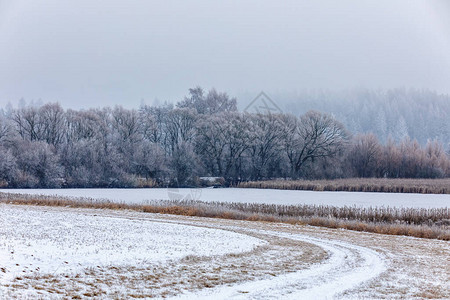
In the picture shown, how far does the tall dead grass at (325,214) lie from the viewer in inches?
1264

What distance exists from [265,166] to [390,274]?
265ft

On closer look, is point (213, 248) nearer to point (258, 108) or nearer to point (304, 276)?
point (304, 276)

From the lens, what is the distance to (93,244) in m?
19.4

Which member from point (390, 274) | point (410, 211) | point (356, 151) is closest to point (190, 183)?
point (356, 151)

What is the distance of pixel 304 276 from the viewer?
1566 cm

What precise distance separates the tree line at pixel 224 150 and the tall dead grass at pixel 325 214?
39586 millimetres

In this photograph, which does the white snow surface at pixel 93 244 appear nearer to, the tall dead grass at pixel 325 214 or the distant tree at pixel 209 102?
the tall dead grass at pixel 325 214

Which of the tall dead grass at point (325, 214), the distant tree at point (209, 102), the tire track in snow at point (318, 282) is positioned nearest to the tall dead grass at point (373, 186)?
the tall dead grass at point (325, 214)

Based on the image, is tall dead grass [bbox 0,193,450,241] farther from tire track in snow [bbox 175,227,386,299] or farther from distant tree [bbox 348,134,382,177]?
distant tree [bbox 348,134,382,177]

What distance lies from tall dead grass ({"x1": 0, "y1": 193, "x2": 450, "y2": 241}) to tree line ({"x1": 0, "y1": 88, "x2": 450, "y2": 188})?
130 ft

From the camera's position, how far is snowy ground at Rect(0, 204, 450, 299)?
42.2ft

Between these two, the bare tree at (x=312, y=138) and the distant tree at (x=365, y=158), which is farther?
the distant tree at (x=365, y=158)

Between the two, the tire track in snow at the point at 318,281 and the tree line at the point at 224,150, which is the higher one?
the tree line at the point at 224,150

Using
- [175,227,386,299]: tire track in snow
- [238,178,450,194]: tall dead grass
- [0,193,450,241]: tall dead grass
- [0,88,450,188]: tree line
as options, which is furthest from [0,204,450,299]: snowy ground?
[0,88,450,188]: tree line
